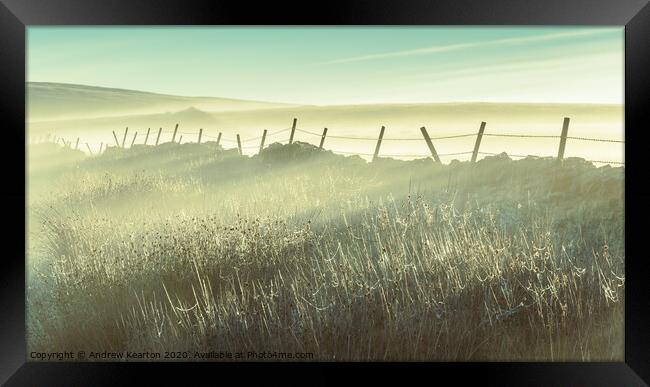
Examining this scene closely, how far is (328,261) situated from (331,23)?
6.12ft

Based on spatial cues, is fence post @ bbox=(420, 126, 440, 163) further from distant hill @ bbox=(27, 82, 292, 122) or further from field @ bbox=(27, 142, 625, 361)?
distant hill @ bbox=(27, 82, 292, 122)

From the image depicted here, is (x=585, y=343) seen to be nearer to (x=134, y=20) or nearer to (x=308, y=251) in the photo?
(x=308, y=251)

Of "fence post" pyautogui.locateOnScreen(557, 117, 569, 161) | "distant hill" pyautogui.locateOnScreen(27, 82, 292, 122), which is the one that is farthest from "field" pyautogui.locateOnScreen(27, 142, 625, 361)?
"distant hill" pyautogui.locateOnScreen(27, 82, 292, 122)

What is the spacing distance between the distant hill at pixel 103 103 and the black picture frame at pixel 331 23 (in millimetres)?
450

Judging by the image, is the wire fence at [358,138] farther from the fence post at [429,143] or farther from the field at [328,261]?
the field at [328,261]

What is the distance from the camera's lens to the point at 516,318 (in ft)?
13.1

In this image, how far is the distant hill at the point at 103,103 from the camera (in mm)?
4410

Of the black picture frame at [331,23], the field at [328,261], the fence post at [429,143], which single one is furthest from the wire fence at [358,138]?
the black picture frame at [331,23]

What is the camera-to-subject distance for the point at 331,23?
12.7 ft

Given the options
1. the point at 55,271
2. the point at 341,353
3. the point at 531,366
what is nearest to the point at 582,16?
the point at 531,366

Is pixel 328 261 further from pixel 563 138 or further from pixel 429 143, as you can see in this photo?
pixel 563 138

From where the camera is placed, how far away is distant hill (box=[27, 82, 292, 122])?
14.5ft

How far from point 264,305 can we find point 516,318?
1900mm

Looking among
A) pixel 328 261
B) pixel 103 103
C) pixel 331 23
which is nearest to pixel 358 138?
pixel 328 261
